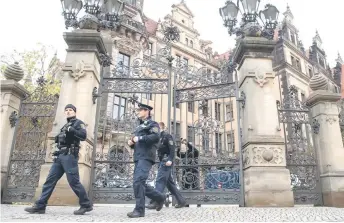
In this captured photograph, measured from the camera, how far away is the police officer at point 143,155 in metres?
4.74

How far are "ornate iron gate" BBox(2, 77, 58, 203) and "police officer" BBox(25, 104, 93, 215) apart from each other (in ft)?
11.0

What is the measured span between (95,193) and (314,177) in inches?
233

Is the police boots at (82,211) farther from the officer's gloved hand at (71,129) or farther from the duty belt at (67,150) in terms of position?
the officer's gloved hand at (71,129)

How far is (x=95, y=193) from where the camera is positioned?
7625 mm

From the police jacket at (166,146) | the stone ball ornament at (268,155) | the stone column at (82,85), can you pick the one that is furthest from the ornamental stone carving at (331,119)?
the stone column at (82,85)

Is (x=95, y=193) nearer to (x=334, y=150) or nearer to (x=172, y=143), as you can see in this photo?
(x=172, y=143)

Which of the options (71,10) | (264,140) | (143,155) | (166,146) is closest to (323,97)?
(264,140)

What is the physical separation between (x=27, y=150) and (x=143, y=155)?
491 centimetres

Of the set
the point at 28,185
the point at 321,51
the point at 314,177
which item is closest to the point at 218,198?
the point at 314,177

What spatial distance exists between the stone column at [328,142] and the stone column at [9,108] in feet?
28.3

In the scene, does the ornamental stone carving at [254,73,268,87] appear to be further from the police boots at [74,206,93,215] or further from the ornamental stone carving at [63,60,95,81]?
the police boots at [74,206,93,215]

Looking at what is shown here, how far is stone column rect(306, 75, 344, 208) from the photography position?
7691 mm

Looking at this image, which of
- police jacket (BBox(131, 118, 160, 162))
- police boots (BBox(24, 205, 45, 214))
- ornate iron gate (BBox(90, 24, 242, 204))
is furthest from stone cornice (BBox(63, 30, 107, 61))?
police boots (BBox(24, 205, 45, 214))

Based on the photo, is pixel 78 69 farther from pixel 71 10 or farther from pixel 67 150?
pixel 67 150
